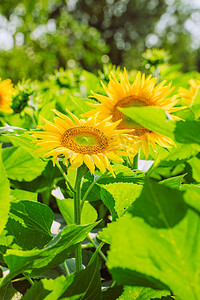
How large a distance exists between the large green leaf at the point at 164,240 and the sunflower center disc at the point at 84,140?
0.80ft

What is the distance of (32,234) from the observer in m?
0.50

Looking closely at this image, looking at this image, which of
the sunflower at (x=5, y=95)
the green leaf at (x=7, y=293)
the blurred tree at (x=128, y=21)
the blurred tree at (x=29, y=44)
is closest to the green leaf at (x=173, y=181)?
the green leaf at (x=7, y=293)

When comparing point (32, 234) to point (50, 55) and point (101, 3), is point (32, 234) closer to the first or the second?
point (50, 55)

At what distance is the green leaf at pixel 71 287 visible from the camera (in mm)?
359

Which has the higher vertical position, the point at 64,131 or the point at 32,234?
the point at 64,131

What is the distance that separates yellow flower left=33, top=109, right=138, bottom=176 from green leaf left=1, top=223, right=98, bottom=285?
11 centimetres

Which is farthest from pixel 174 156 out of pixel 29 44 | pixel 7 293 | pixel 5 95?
pixel 29 44

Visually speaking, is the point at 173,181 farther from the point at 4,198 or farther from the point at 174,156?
the point at 4,198

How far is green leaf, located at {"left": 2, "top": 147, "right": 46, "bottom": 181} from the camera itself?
31.0 inches

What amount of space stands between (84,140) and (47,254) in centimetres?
22

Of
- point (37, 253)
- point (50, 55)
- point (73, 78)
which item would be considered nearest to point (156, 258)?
point (37, 253)

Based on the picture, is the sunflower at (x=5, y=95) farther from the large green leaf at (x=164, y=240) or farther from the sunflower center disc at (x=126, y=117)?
the large green leaf at (x=164, y=240)

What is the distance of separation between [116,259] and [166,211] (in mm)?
63

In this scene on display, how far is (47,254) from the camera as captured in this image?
393mm
